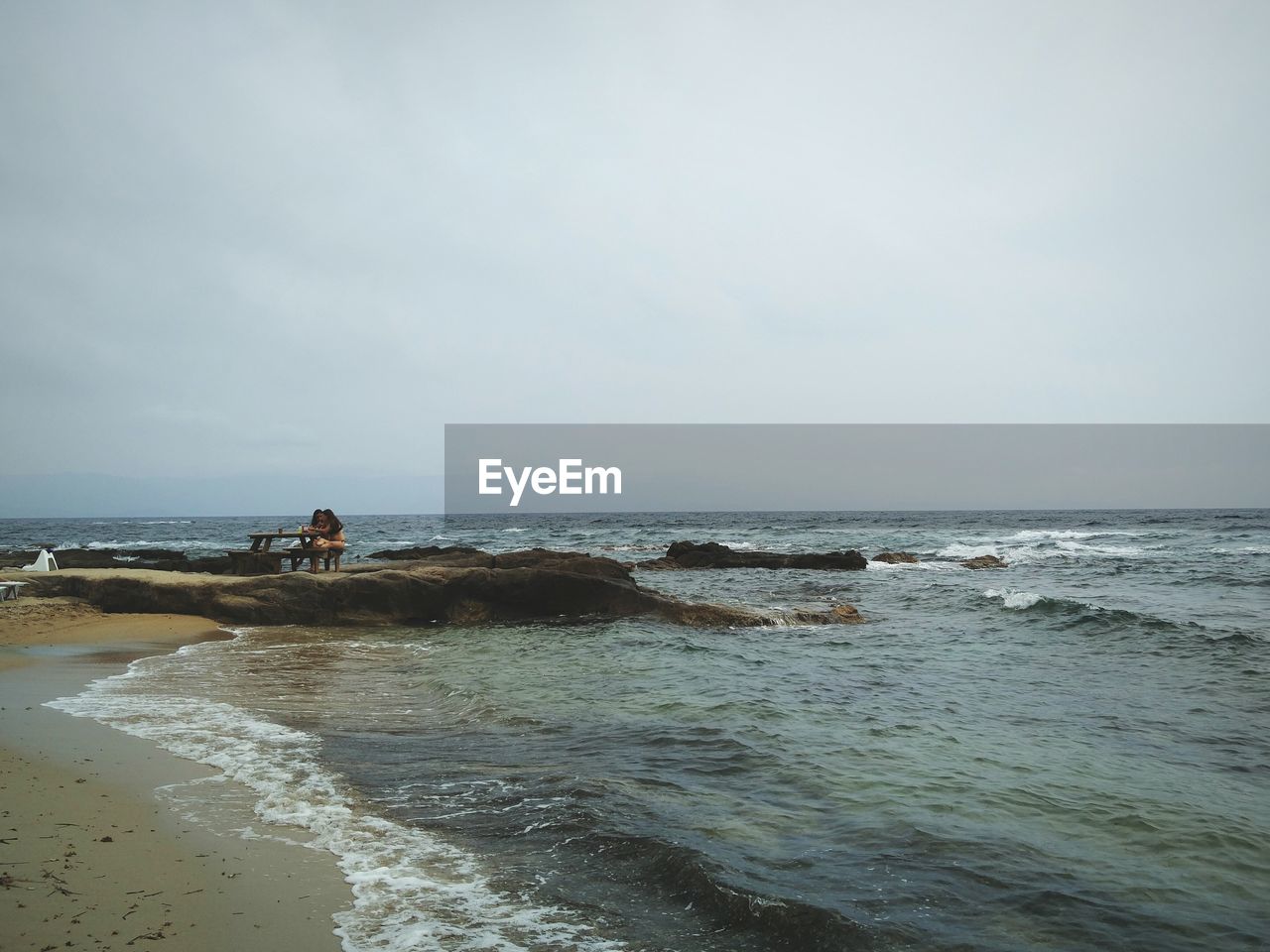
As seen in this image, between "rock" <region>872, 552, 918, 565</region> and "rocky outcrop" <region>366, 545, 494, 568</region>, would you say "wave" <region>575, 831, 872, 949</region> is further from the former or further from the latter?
"rock" <region>872, 552, 918, 565</region>

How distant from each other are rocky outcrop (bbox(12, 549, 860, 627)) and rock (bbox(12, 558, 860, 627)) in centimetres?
2

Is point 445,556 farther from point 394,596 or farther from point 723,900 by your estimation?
point 723,900

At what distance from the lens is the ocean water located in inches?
172

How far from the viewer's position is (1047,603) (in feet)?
57.3

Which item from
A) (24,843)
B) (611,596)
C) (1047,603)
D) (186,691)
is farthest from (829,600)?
(24,843)

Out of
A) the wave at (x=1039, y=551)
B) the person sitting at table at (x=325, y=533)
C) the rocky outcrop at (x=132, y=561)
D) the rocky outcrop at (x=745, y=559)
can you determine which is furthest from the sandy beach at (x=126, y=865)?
the wave at (x=1039, y=551)

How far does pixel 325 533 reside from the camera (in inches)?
698

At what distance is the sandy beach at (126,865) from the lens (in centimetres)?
377

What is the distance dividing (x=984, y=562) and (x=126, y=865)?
3221cm

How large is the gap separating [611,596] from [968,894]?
1316 centimetres

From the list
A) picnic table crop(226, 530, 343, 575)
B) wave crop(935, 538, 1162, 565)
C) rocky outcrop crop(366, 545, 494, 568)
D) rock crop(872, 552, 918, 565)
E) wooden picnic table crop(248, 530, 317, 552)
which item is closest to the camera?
wooden picnic table crop(248, 530, 317, 552)

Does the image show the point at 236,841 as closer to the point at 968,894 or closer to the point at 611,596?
the point at 968,894

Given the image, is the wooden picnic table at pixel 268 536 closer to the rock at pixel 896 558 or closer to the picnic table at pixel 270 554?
the picnic table at pixel 270 554

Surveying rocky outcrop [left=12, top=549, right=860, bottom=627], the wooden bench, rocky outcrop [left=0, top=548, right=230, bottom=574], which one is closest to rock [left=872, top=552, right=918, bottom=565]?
rocky outcrop [left=12, top=549, right=860, bottom=627]
